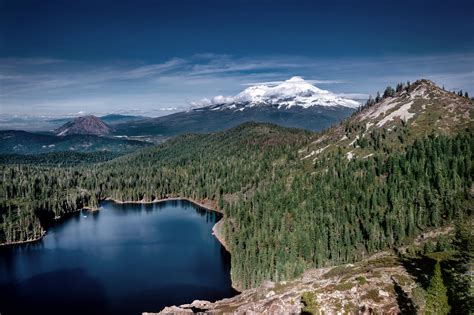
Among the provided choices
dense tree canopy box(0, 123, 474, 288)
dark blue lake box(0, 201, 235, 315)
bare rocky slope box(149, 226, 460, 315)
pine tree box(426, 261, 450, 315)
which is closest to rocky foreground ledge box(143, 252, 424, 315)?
bare rocky slope box(149, 226, 460, 315)

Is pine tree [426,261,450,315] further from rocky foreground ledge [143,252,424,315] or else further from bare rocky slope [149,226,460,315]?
rocky foreground ledge [143,252,424,315]

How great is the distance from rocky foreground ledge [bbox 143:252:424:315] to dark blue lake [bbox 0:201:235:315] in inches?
1559

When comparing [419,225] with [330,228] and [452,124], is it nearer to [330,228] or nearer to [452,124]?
[330,228]

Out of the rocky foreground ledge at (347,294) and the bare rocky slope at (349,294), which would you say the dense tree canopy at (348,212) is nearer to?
the bare rocky slope at (349,294)

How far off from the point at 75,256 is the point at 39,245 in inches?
1337

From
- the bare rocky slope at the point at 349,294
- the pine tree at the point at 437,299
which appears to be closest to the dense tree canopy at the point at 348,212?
the bare rocky slope at the point at 349,294

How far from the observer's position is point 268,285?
82312 mm

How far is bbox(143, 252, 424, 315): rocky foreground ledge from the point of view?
5647 cm

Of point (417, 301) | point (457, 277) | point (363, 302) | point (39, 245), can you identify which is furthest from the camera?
point (39, 245)

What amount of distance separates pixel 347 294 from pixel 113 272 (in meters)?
101

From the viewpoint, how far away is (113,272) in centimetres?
13488

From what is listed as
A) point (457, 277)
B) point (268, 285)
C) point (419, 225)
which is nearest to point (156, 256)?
point (268, 285)

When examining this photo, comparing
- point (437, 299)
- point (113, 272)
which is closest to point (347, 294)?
point (437, 299)

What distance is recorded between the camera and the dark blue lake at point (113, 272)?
110400mm
